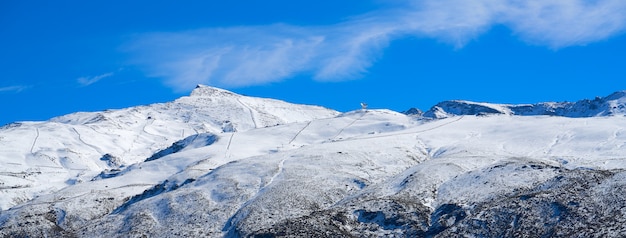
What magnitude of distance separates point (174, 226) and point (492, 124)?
72231 mm

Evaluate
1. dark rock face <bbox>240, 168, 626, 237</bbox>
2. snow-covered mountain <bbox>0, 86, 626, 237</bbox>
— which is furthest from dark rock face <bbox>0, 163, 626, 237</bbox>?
snow-covered mountain <bbox>0, 86, 626, 237</bbox>

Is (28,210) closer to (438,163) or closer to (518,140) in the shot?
(438,163)

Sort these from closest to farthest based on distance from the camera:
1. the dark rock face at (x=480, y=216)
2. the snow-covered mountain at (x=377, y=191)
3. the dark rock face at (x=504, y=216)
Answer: the dark rock face at (x=504, y=216), the dark rock face at (x=480, y=216), the snow-covered mountain at (x=377, y=191)

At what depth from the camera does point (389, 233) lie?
50.5m

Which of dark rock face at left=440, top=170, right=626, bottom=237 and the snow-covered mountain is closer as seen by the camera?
dark rock face at left=440, top=170, right=626, bottom=237

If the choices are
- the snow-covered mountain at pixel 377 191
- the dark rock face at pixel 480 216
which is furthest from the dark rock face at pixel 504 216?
the snow-covered mountain at pixel 377 191

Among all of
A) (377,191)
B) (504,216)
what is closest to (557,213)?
(504,216)

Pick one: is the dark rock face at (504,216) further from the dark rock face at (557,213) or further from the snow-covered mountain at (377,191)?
the snow-covered mountain at (377,191)

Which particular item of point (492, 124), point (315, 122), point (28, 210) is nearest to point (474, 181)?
point (28, 210)

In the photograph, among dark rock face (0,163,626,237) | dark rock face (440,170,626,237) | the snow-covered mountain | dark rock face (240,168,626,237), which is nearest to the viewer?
A: dark rock face (440,170,626,237)

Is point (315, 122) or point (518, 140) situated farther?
point (315, 122)

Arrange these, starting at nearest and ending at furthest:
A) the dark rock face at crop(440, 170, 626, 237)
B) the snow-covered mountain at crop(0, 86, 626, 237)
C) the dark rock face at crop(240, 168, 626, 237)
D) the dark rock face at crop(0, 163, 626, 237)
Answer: the dark rock face at crop(440, 170, 626, 237), the dark rock face at crop(240, 168, 626, 237), the dark rock face at crop(0, 163, 626, 237), the snow-covered mountain at crop(0, 86, 626, 237)

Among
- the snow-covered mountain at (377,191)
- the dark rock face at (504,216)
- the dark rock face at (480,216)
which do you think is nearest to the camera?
the dark rock face at (504,216)

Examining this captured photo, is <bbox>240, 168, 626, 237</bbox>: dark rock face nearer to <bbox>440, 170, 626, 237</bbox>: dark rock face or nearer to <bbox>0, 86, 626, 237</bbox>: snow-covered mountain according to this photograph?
<bbox>440, 170, 626, 237</bbox>: dark rock face
